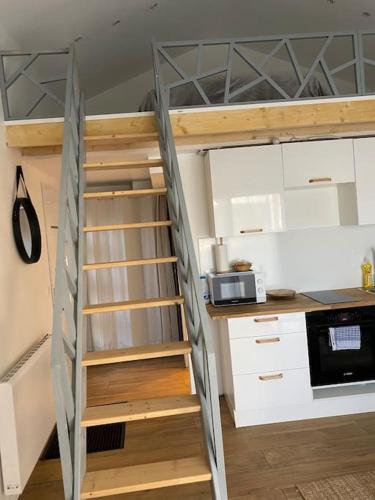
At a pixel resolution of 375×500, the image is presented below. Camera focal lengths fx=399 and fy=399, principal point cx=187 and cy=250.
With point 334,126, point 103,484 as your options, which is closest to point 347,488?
point 103,484

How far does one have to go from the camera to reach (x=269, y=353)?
3078mm

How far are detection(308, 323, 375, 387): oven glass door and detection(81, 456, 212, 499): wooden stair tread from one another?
1644 millimetres

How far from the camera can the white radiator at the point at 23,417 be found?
2.24 m

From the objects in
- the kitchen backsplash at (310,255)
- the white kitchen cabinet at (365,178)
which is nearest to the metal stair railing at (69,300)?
the kitchen backsplash at (310,255)

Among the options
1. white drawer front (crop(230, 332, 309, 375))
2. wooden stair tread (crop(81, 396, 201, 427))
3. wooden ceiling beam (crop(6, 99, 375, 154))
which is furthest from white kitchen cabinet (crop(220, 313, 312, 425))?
wooden ceiling beam (crop(6, 99, 375, 154))

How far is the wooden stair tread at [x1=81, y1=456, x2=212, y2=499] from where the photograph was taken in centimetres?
163

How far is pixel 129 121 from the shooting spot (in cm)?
296

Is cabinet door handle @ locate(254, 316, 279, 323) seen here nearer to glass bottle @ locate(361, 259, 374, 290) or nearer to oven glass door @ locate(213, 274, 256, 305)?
oven glass door @ locate(213, 274, 256, 305)

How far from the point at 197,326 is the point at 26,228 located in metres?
1.95

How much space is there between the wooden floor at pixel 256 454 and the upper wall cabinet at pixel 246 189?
5.18ft

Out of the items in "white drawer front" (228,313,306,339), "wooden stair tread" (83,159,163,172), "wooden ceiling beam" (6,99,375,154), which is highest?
"wooden ceiling beam" (6,99,375,154)

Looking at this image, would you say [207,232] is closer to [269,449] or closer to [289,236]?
[289,236]

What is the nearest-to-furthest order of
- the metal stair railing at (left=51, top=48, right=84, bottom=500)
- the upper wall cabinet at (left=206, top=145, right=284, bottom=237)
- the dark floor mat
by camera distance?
the metal stair railing at (left=51, top=48, right=84, bottom=500), the dark floor mat, the upper wall cabinet at (left=206, top=145, right=284, bottom=237)

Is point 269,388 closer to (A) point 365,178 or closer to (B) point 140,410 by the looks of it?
(B) point 140,410
